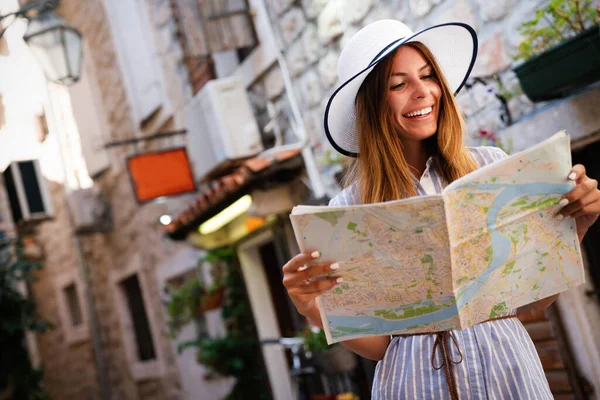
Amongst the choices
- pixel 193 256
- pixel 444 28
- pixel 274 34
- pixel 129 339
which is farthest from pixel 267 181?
pixel 129 339

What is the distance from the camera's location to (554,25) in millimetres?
3146

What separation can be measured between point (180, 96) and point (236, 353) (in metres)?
2.83

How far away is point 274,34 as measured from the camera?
20.0 feet

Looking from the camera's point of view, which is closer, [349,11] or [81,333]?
[349,11]

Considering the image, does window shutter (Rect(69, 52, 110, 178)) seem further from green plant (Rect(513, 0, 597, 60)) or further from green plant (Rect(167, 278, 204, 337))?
green plant (Rect(513, 0, 597, 60))

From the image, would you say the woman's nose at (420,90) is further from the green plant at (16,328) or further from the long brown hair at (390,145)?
the green plant at (16,328)

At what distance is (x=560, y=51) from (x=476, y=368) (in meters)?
1.62

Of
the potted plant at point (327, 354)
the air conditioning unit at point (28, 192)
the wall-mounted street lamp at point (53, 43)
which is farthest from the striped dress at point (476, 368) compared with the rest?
the air conditioning unit at point (28, 192)

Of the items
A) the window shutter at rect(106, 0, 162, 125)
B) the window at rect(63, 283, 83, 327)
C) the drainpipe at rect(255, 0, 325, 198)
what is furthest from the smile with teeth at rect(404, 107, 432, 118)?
the window at rect(63, 283, 83, 327)

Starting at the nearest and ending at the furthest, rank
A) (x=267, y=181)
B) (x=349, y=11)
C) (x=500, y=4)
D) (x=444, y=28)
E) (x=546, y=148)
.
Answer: (x=546, y=148) < (x=444, y=28) < (x=500, y=4) < (x=349, y=11) < (x=267, y=181)

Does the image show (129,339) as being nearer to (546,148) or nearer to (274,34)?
(274,34)

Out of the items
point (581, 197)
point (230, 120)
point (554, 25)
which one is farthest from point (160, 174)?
point (581, 197)

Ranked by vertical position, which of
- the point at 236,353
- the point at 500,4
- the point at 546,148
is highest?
the point at 500,4

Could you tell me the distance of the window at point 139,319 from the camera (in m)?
10.6
